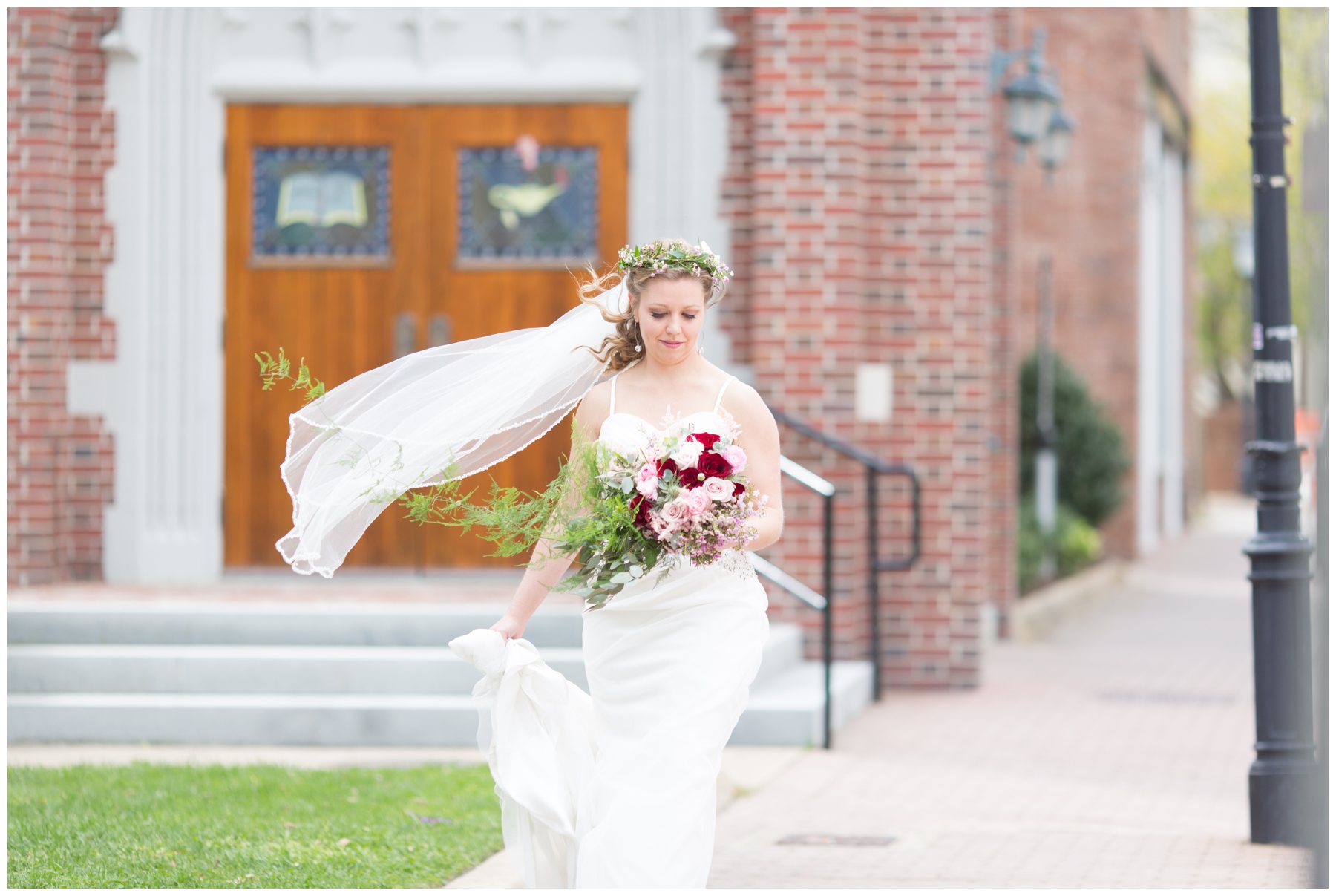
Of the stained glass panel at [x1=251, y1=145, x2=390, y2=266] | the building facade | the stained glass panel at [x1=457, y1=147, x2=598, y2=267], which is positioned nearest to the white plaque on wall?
the building facade

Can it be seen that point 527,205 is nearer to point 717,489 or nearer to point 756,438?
point 756,438

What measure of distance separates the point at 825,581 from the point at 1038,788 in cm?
165

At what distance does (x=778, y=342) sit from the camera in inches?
396

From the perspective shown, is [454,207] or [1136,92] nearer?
[454,207]

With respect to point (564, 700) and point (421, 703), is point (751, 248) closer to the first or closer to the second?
point (421, 703)

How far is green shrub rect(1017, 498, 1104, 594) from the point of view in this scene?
15508 mm

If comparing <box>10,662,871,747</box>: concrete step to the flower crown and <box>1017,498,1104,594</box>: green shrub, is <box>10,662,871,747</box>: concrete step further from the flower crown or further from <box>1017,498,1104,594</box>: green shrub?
<box>1017,498,1104,594</box>: green shrub

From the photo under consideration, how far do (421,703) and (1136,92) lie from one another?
49.2 feet

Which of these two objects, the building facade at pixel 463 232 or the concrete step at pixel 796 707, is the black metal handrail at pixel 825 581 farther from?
the building facade at pixel 463 232

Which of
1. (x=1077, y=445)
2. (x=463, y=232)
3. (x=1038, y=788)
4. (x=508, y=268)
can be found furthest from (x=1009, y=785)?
(x=1077, y=445)

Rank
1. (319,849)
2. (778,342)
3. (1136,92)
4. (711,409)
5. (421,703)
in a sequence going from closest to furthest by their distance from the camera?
(711,409) → (319,849) → (421,703) → (778,342) → (1136,92)

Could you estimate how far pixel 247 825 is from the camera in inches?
251

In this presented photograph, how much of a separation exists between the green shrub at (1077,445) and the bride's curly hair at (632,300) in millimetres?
12804

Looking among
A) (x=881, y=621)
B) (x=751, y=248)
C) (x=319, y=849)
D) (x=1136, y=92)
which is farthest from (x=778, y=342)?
(x=1136, y=92)
